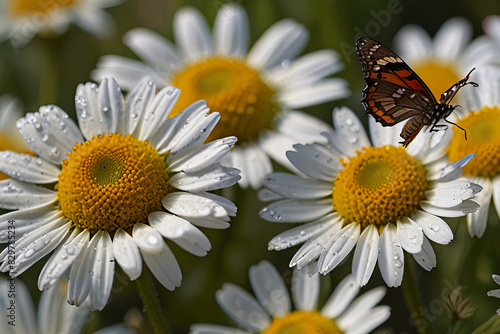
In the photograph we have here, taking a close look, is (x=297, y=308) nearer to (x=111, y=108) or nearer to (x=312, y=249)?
(x=312, y=249)

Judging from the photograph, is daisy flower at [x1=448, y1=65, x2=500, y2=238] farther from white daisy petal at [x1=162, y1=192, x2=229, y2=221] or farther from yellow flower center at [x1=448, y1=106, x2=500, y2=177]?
white daisy petal at [x1=162, y1=192, x2=229, y2=221]

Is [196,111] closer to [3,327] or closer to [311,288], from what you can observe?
[311,288]

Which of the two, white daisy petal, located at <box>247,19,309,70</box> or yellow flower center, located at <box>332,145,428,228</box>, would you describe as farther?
white daisy petal, located at <box>247,19,309,70</box>

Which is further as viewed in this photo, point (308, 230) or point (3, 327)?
point (3, 327)

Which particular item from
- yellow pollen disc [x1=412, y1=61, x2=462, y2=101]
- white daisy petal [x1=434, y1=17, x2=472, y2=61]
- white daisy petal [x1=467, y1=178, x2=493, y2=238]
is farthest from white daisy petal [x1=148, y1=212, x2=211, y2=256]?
white daisy petal [x1=434, y1=17, x2=472, y2=61]

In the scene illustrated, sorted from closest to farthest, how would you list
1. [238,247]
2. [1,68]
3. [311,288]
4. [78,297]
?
[78,297], [311,288], [238,247], [1,68]

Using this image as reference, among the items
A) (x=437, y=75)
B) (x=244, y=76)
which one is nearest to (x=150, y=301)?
(x=244, y=76)

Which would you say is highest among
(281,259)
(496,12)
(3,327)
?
(496,12)

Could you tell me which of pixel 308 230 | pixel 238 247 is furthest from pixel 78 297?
pixel 238 247

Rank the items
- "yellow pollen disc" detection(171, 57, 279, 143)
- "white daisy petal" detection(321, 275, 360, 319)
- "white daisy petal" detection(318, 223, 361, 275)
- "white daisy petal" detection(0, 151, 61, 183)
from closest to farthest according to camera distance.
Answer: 1. "white daisy petal" detection(318, 223, 361, 275)
2. "white daisy petal" detection(0, 151, 61, 183)
3. "white daisy petal" detection(321, 275, 360, 319)
4. "yellow pollen disc" detection(171, 57, 279, 143)
